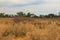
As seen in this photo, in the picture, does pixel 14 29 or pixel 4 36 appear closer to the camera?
pixel 4 36

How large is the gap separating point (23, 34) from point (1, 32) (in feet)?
6.57

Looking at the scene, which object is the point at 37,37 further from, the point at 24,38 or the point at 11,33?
the point at 11,33

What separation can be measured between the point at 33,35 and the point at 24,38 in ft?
2.81

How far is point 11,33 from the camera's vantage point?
2347cm

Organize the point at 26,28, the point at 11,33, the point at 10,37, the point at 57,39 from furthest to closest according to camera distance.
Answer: the point at 26,28 < the point at 11,33 < the point at 10,37 < the point at 57,39

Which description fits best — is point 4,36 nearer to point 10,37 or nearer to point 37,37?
point 10,37

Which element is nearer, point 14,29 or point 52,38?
point 52,38

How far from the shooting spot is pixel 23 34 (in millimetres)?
23500

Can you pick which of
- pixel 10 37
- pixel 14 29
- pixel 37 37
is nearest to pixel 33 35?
pixel 37 37

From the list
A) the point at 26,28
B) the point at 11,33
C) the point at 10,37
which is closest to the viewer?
the point at 10,37

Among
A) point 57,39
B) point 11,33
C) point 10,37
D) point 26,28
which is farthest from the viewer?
point 26,28

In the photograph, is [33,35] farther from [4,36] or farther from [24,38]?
[4,36]

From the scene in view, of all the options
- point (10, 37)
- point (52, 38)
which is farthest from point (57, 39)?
point (10, 37)

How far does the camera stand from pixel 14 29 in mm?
24641
